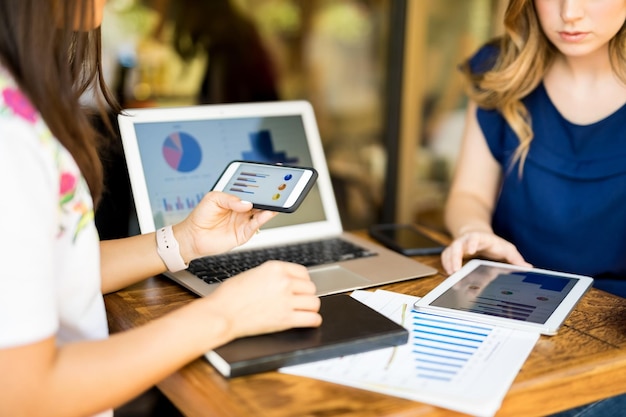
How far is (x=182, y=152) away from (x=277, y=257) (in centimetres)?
26

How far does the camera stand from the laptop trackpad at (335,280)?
43.0 inches

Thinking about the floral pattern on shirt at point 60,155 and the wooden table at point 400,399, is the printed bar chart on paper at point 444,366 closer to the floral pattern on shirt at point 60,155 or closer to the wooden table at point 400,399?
the wooden table at point 400,399

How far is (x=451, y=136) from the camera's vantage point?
3.20 m

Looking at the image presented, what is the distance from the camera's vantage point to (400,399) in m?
0.76

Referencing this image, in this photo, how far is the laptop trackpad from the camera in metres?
1.09

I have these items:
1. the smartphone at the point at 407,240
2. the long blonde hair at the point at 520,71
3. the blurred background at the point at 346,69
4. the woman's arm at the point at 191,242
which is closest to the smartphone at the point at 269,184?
the woman's arm at the point at 191,242

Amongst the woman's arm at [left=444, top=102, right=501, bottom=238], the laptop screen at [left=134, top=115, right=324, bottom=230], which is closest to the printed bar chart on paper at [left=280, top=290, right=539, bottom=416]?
the laptop screen at [left=134, top=115, right=324, bottom=230]

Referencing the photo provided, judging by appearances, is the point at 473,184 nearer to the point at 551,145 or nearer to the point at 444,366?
the point at 551,145

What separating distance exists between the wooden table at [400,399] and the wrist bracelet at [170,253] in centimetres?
9

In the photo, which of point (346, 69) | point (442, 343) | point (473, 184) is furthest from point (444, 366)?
point (346, 69)

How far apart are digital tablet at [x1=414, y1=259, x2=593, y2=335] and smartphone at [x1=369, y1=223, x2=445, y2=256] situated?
0.12m

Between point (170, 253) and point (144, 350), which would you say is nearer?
point (144, 350)

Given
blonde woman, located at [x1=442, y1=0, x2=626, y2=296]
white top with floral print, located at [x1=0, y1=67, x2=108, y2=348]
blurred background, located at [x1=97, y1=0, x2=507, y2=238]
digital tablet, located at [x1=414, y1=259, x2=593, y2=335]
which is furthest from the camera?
blurred background, located at [x1=97, y1=0, x2=507, y2=238]

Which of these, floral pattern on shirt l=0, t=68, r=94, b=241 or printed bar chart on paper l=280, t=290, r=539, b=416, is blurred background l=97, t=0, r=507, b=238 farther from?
floral pattern on shirt l=0, t=68, r=94, b=241
